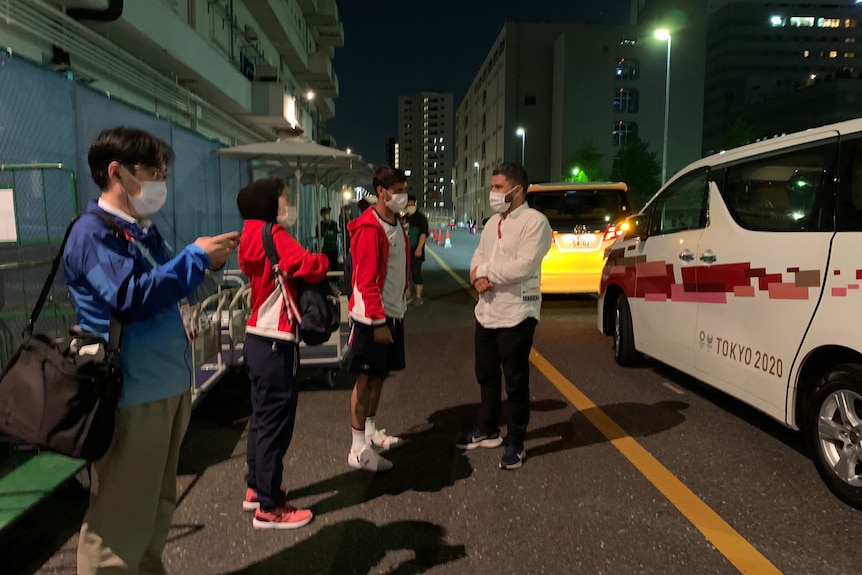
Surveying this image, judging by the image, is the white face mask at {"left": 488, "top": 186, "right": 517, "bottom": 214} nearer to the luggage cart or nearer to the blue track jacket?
the luggage cart

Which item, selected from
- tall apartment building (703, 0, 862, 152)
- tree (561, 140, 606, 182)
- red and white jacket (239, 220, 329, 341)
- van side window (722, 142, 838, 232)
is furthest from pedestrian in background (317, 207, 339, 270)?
tall apartment building (703, 0, 862, 152)

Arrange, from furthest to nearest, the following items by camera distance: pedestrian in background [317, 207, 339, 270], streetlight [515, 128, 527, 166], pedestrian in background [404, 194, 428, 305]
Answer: streetlight [515, 128, 527, 166] → pedestrian in background [317, 207, 339, 270] → pedestrian in background [404, 194, 428, 305]

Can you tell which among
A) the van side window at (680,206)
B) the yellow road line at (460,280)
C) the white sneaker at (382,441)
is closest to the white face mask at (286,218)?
the white sneaker at (382,441)

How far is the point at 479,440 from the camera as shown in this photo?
4.50 meters

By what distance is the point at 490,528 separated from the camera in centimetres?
331

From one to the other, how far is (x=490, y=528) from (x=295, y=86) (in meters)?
37.4

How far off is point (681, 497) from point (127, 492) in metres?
2.95

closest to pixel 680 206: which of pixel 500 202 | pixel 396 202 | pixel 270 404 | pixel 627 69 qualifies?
A: pixel 500 202

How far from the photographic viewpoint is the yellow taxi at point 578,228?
10734 mm

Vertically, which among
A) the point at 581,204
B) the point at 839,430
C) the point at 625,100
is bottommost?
the point at 839,430

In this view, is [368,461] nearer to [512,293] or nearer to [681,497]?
[512,293]

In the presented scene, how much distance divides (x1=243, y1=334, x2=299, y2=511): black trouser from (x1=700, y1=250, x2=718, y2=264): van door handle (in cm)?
330

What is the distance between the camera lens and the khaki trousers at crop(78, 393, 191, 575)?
7.02ft

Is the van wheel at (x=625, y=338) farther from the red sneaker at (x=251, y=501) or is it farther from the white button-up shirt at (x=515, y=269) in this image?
the red sneaker at (x=251, y=501)
